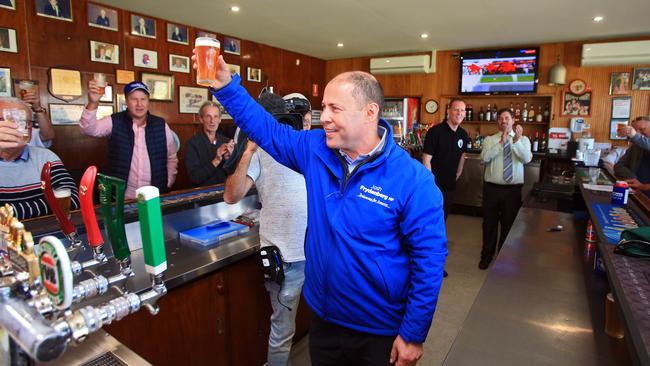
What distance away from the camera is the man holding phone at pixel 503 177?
3941mm

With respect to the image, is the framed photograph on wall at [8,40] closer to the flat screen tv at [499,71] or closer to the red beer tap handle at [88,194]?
the red beer tap handle at [88,194]

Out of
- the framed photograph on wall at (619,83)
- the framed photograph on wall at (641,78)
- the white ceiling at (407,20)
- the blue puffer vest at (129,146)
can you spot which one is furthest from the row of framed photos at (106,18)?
the framed photograph on wall at (641,78)

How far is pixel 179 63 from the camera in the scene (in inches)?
203

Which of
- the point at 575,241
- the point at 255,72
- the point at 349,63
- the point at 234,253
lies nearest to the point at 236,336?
the point at 234,253

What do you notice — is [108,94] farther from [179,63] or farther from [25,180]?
[25,180]

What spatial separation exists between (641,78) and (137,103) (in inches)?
254

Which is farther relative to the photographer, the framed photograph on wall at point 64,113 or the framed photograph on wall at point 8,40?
the framed photograph on wall at point 64,113

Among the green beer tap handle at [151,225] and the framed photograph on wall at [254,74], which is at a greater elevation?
the framed photograph on wall at [254,74]

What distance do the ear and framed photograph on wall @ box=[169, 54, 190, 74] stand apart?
437cm

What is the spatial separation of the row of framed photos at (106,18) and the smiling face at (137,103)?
6.10 ft

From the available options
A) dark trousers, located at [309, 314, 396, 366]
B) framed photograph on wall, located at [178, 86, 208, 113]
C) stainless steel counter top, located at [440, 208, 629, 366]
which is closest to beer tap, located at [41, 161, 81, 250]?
dark trousers, located at [309, 314, 396, 366]

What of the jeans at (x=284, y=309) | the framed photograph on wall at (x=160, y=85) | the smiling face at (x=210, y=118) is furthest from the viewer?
the framed photograph on wall at (x=160, y=85)

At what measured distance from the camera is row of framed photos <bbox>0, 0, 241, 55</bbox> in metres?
3.82

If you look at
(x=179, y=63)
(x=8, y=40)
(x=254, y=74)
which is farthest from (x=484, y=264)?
(x=8, y=40)
